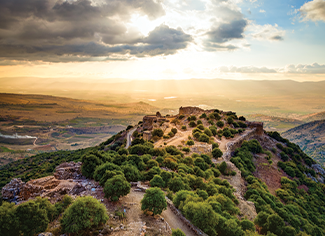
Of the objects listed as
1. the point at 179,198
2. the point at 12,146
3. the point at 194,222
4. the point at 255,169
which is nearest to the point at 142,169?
the point at 179,198

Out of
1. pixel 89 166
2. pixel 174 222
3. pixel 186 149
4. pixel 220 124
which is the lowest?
pixel 186 149

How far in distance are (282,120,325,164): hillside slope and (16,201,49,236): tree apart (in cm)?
12456

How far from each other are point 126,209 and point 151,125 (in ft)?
147

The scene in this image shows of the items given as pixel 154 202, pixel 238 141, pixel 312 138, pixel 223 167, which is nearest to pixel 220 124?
pixel 238 141

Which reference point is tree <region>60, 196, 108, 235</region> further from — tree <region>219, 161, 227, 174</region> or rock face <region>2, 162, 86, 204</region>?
tree <region>219, 161, 227, 174</region>

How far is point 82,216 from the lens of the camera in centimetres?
1266


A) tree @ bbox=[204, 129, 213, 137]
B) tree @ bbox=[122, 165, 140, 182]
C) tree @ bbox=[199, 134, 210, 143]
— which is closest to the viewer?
tree @ bbox=[122, 165, 140, 182]

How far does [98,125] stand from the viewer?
194 m

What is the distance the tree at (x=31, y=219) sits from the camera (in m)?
12.2

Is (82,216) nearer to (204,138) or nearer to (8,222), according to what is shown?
(8,222)

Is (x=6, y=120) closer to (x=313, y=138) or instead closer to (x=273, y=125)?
(x=313, y=138)

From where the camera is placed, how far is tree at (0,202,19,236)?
38.3ft

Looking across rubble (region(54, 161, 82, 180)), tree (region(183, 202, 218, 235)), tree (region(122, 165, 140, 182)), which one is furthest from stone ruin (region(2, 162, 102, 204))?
tree (region(183, 202, 218, 235))

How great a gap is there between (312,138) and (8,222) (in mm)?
161796
